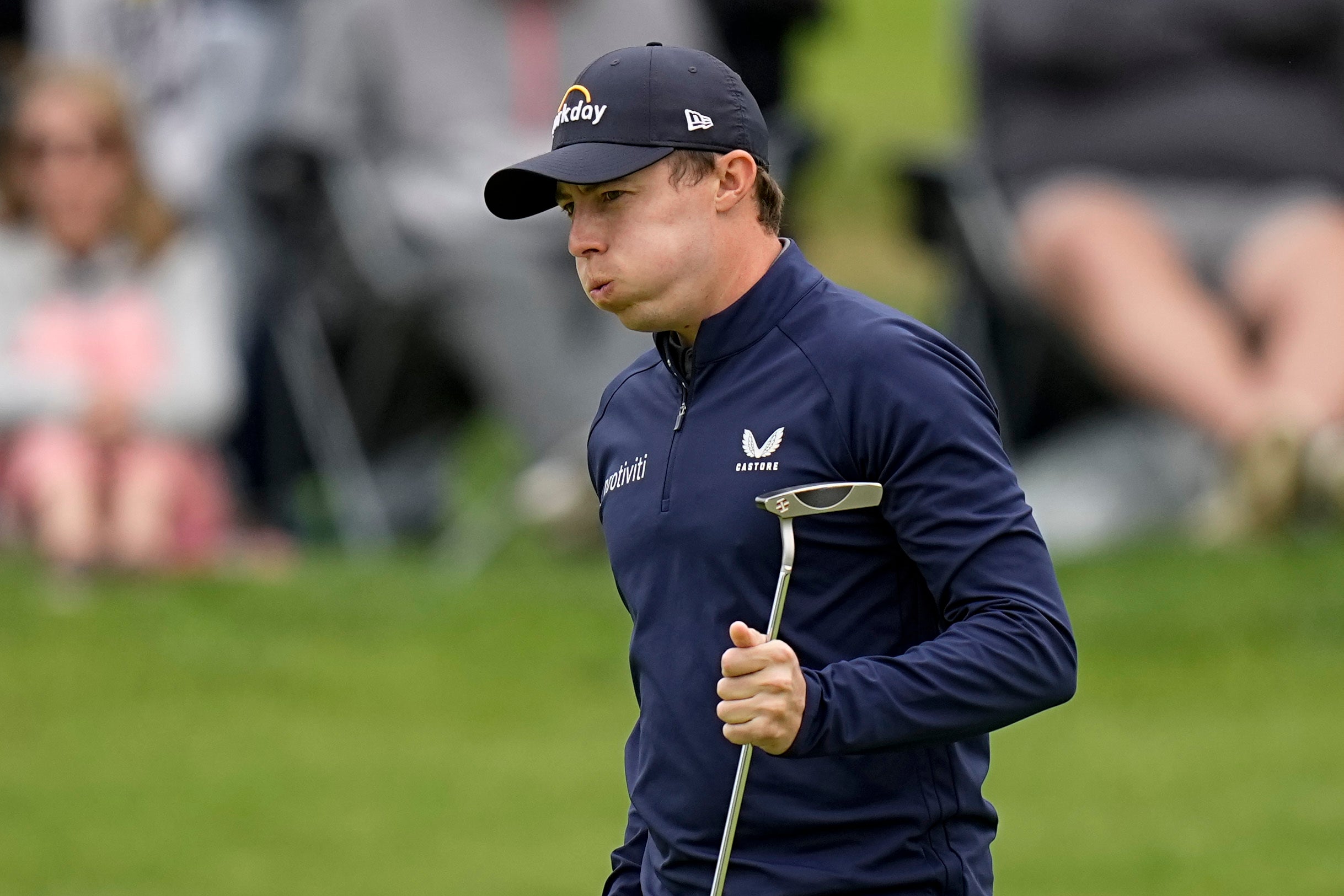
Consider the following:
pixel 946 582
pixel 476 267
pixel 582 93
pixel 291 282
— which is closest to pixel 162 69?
pixel 291 282

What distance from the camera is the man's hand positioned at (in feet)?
8.06

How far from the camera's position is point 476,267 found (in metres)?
8.44

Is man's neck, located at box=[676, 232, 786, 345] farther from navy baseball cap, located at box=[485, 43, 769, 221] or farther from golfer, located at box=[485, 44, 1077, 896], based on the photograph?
navy baseball cap, located at box=[485, 43, 769, 221]

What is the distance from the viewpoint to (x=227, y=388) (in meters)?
8.31

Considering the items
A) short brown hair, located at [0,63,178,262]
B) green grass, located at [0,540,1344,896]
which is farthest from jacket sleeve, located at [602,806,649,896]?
short brown hair, located at [0,63,178,262]

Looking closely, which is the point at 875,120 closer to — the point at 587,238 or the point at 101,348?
the point at 101,348

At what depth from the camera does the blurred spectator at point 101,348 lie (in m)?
7.95

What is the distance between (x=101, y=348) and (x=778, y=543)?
19.7ft

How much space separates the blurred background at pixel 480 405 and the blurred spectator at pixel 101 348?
0.05 feet

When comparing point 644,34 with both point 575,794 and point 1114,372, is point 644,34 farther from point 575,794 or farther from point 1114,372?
point 575,794

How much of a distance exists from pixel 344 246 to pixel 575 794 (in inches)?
119

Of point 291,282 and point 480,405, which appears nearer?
point 291,282

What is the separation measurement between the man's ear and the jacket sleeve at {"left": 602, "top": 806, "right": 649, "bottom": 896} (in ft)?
2.51

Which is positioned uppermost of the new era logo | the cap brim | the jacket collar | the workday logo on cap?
the workday logo on cap
